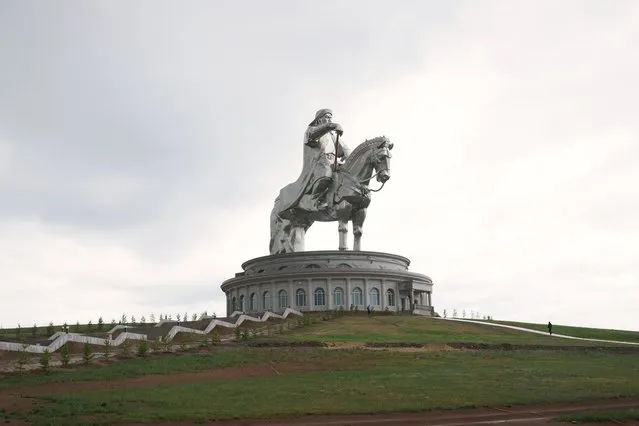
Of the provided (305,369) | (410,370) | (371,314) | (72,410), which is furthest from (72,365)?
(371,314)

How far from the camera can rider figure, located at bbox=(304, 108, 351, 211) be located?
66625 mm

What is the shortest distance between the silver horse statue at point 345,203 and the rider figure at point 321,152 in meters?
0.79

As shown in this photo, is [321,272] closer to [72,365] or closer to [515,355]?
[515,355]

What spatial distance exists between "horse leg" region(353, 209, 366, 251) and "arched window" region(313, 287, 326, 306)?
521 centimetres

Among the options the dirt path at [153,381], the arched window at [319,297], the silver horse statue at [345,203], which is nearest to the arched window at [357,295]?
the arched window at [319,297]

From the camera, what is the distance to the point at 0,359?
3198 centimetres

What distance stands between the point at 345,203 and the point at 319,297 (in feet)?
30.3

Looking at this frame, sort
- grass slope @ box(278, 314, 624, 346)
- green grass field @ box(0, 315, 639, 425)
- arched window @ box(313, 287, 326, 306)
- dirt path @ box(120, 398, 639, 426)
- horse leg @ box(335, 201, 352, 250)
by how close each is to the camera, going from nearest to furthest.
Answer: dirt path @ box(120, 398, 639, 426), green grass field @ box(0, 315, 639, 425), grass slope @ box(278, 314, 624, 346), horse leg @ box(335, 201, 352, 250), arched window @ box(313, 287, 326, 306)

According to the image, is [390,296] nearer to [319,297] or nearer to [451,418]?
[319,297]

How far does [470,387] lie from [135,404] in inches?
440

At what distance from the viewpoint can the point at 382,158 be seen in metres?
62.8

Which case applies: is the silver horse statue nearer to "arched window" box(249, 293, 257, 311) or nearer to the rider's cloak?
the rider's cloak

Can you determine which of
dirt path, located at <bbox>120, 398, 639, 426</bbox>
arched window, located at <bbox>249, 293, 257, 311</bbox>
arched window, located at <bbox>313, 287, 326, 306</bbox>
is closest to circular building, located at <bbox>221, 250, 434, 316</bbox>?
arched window, located at <bbox>313, 287, 326, 306</bbox>

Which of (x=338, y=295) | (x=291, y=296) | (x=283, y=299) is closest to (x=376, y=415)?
(x=338, y=295)
